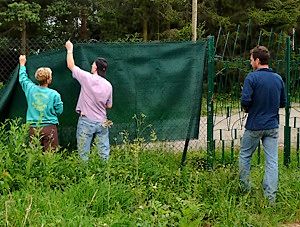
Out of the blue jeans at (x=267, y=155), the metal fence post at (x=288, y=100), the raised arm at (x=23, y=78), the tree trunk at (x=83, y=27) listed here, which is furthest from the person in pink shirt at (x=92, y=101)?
the tree trunk at (x=83, y=27)

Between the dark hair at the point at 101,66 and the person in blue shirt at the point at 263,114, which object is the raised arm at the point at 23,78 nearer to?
the dark hair at the point at 101,66

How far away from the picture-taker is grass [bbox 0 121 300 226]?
435 cm

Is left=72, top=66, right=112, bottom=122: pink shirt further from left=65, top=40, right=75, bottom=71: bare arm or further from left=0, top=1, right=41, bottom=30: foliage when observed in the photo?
left=0, top=1, right=41, bottom=30: foliage

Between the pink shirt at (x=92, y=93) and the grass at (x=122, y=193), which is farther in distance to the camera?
the pink shirt at (x=92, y=93)

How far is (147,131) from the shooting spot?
6.48m

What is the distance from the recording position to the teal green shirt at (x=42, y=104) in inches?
232

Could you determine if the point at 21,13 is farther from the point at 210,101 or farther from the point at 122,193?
the point at 122,193

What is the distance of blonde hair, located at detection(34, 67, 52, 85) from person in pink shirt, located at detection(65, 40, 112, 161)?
0.25 meters

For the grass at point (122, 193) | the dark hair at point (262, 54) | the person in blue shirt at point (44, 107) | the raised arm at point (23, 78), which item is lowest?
the grass at point (122, 193)

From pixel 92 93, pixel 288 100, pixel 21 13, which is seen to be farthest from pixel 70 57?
pixel 21 13

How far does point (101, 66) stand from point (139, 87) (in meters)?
0.68

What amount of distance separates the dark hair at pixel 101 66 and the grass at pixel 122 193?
3.13 ft

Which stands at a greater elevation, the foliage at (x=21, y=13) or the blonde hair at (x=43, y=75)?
the foliage at (x=21, y=13)

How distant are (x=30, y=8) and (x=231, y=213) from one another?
21.3 m
